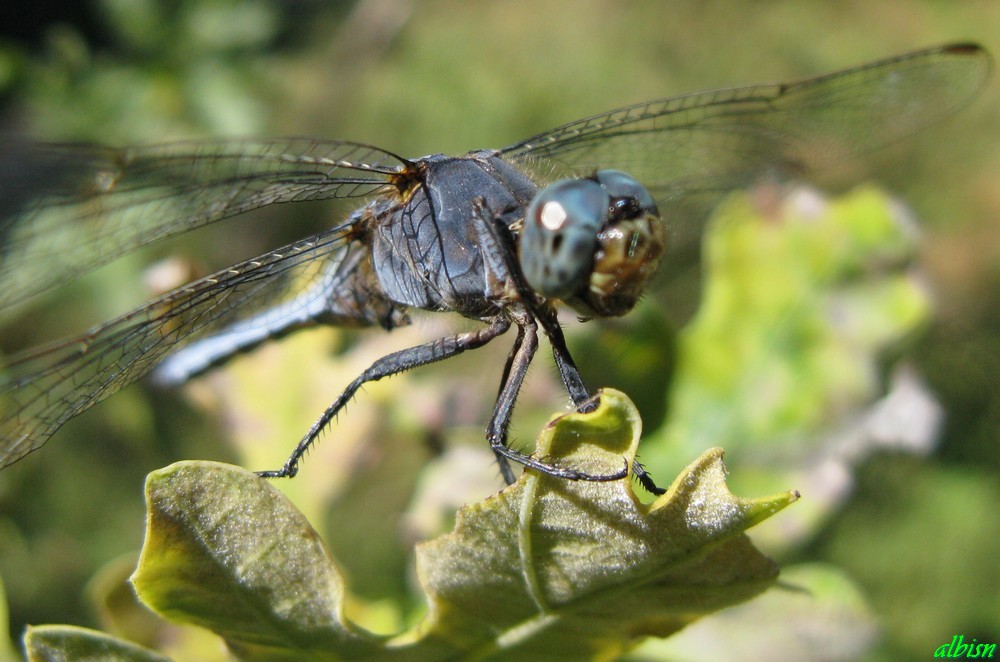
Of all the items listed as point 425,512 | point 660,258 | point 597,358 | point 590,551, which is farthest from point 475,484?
point 590,551

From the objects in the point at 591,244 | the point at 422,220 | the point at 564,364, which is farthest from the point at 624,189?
the point at 422,220

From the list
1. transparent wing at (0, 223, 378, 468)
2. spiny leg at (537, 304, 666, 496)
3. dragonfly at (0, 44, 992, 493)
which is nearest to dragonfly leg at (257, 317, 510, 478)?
dragonfly at (0, 44, 992, 493)

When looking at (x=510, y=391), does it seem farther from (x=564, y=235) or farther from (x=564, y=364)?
(x=564, y=235)

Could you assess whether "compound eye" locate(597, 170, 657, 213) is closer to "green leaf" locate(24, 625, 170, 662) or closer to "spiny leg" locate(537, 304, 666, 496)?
"spiny leg" locate(537, 304, 666, 496)

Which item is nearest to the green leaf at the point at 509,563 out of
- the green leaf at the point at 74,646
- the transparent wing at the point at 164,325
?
the green leaf at the point at 74,646

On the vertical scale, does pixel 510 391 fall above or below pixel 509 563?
above

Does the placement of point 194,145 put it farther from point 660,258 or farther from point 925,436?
point 925,436

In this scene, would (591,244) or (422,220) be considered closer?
(591,244)

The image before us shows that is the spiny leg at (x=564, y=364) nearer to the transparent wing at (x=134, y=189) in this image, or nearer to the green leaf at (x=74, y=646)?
the transparent wing at (x=134, y=189)
